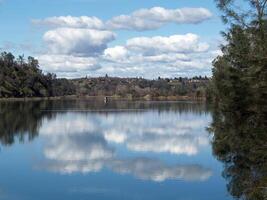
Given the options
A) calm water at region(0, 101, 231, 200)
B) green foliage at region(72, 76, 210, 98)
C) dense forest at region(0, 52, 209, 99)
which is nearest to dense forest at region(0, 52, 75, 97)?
dense forest at region(0, 52, 209, 99)

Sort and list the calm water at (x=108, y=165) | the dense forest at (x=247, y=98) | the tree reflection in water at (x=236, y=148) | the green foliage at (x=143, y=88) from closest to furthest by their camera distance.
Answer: the dense forest at (x=247, y=98) < the tree reflection in water at (x=236, y=148) < the calm water at (x=108, y=165) < the green foliage at (x=143, y=88)

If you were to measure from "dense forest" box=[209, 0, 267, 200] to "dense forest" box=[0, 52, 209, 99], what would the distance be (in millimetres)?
77093

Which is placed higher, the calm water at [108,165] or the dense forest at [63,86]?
the dense forest at [63,86]

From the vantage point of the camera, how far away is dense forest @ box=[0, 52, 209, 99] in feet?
442

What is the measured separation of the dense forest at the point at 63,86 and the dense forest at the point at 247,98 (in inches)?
3035

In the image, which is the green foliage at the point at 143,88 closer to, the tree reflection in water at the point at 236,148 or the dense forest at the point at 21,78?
the dense forest at the point at 21,78

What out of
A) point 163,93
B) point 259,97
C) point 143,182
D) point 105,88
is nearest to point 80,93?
point 105,88

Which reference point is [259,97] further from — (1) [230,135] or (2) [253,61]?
(1) [230,135]

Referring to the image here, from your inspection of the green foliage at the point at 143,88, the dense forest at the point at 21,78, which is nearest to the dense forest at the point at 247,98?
the dense forest at the point at 21,78

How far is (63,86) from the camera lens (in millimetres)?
165250

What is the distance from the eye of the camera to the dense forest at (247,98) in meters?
7.99

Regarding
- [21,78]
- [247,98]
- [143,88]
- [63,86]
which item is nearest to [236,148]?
[247,98]

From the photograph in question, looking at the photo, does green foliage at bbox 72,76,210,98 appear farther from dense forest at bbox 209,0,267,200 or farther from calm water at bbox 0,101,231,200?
dense forest at bbox 209,0,267,200

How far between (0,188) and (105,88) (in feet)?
557
